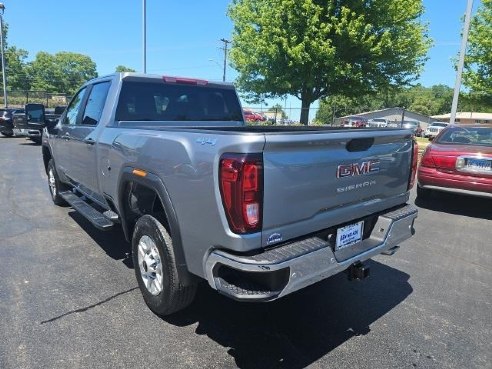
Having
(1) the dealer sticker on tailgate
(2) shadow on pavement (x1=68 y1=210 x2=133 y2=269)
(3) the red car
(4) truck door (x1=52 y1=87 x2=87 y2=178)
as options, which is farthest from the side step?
(3) the red car

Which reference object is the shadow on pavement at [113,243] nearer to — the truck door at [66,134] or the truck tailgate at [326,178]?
the truck door at [66,134]

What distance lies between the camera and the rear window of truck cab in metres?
4.38

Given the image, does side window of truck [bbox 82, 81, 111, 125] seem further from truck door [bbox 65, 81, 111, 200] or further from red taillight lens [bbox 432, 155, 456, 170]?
red taillight lens [bbox 432, 155, 456, 170]

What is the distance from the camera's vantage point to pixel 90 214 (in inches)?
174

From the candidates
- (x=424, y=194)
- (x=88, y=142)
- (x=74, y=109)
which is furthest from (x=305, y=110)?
(x=88, y=142)

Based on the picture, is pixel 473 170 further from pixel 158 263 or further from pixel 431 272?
pixel 158 263

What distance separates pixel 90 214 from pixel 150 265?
1485mm

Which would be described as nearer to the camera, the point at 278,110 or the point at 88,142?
the point at 88,142

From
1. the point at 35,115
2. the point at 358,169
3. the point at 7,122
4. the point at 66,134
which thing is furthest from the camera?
the point at 7,122

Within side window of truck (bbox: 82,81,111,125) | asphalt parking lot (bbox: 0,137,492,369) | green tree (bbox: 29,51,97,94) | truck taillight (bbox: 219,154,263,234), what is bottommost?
asphalt parking lot (bbox: 0,137,492,369)

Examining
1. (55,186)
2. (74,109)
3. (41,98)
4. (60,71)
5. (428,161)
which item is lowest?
(55,186)

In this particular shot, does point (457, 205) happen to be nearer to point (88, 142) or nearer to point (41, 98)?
point (88, 142)

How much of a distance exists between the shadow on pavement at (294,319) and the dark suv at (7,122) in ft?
67.4

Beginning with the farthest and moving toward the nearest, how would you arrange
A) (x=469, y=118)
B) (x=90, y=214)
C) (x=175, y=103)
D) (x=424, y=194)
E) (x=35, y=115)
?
(x=469, y=118)
(x=424, y=194)
(x=35, y=115)
(x=175, y=103)
(x=90, y=214)
